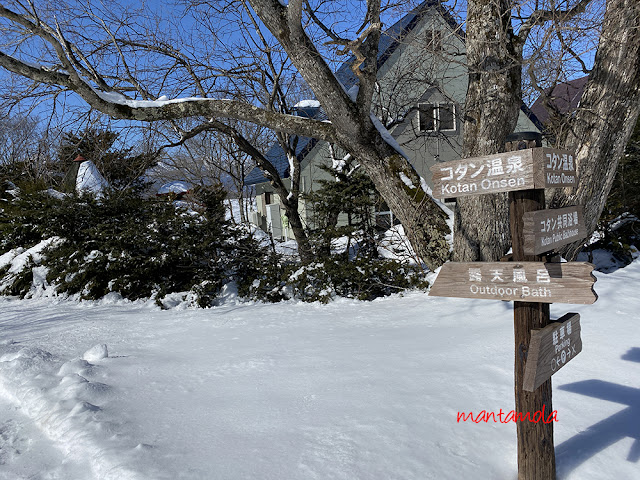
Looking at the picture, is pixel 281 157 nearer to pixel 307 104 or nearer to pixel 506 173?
pixel 307 104

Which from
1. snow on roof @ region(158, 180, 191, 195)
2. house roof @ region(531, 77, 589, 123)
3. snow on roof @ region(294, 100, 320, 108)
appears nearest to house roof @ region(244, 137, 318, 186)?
snow on roof @ region(294, 100, 320, 108)

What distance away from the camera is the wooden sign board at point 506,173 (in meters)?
2.45

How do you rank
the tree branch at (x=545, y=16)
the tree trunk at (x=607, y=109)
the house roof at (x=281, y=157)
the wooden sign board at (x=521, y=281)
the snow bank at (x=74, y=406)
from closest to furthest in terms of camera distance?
the wooden sign board at (x=521, y=281) → the snow bank at (x=74, y=406) → the tree trunk at (x=607, y=109) → the tree branch at (x=545, y=16) → the house roof at (x=281, y=157)

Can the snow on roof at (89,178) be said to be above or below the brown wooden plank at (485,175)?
above

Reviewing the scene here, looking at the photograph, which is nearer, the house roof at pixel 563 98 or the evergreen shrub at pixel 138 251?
the house roof at pixel 563 98

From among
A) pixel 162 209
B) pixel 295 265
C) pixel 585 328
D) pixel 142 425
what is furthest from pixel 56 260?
pixel 585 328

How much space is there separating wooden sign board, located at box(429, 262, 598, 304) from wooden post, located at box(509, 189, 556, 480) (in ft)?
0.37

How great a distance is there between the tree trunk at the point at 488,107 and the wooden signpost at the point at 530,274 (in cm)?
363

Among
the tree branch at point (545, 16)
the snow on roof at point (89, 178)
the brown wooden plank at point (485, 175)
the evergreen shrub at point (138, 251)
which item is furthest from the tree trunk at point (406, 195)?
the snow on roof at point (89, 178)

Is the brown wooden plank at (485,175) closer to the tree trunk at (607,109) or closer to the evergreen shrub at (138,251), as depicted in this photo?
the tree trunk at (607,109)

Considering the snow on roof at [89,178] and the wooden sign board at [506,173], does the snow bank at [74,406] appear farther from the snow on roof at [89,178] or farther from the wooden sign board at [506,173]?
the snow on roof at [89,178]

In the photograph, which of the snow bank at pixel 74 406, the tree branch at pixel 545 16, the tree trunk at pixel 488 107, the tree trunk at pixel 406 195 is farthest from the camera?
the tree trunk at pixel 406 195

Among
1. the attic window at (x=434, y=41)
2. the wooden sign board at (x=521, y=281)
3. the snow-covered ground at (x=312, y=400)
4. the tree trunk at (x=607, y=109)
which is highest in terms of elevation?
the attic window at (x=434, y=41)

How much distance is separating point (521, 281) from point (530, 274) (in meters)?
0.06
